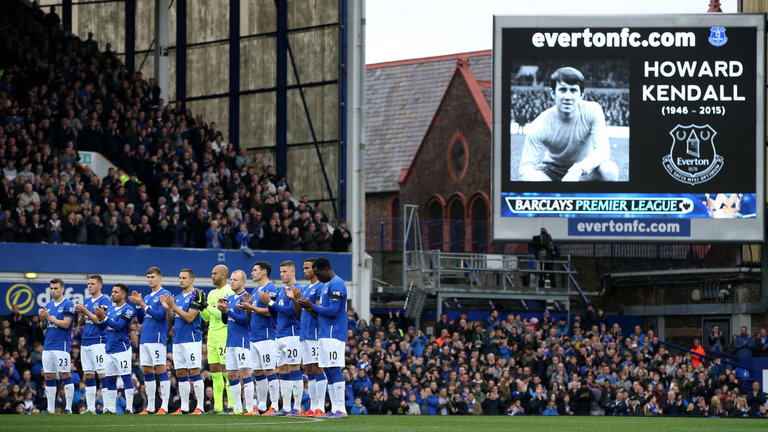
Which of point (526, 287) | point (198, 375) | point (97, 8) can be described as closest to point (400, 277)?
point (526, 287)

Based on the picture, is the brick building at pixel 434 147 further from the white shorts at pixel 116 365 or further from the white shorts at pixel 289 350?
the white shorts at pixel 289 350

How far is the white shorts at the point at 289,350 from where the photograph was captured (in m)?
16.5

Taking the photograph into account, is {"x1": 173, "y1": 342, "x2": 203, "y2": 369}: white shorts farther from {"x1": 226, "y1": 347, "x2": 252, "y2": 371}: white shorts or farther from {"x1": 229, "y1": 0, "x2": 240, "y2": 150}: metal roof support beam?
{"x1": 229, "y1": 0, "x2": 240, "y2": 150}: metal roof support beam

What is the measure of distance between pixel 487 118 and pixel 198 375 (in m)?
34.1

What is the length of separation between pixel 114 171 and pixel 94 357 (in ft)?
30.9

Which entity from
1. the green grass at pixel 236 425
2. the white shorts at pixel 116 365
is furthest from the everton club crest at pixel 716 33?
the white shorts at pixel 116 365

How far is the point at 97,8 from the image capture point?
41.0 metres

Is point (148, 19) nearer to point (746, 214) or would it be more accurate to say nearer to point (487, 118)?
point (487, 118)

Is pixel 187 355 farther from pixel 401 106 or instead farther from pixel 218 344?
pixel 401 106

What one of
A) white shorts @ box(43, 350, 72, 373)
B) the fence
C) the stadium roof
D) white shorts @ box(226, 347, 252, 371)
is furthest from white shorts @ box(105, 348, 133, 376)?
the stadium roof

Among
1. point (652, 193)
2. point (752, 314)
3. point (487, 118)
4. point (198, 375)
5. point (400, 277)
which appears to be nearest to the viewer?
point (198, 375)

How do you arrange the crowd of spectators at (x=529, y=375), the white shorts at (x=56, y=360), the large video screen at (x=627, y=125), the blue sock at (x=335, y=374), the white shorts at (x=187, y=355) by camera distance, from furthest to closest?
the large video screen at (x=627, y=125) → the crowd of spectators at (x=529, y=375) → the white shorts at (x=56, y=360) → the white shorts at (x=187, y=355) → the blue sock at (x=335, y=374)

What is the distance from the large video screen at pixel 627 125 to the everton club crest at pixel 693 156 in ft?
0.08

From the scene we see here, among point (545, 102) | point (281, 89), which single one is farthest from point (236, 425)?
point (281, 89)
